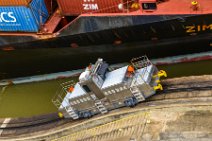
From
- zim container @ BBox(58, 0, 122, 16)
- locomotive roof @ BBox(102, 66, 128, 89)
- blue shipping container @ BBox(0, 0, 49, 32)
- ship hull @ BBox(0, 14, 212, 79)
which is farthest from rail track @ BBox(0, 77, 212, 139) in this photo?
blue shipping container @ BBox(0, 0, 49, 32)

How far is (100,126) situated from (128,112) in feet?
5.64

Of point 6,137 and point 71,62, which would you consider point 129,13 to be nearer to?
point 71,62

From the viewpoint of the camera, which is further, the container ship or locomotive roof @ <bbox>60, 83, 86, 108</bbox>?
the container ship

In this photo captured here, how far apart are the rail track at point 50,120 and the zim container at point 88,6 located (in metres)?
6.04

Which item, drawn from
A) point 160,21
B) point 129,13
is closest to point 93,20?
point 129,13

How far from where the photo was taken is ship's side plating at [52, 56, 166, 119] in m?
18.6

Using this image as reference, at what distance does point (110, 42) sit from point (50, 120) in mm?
6375

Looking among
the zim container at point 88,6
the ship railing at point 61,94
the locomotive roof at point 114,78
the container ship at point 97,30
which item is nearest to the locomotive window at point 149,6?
the container ship at point 97,30

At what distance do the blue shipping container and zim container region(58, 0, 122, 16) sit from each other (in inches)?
64.3

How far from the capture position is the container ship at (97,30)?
21.4 m

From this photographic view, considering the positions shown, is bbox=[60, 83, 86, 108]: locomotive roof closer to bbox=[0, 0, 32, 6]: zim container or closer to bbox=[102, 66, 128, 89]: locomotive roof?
bbox=[102, 66, 128, 89]: locomotive roof

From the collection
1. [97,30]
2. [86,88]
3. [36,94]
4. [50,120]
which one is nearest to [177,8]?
[97,30]

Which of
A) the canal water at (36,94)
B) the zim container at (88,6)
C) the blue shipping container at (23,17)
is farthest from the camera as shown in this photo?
the blue shipping container at (23,17)

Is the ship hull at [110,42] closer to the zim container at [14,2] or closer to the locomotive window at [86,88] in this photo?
the zim container at [14,2]
